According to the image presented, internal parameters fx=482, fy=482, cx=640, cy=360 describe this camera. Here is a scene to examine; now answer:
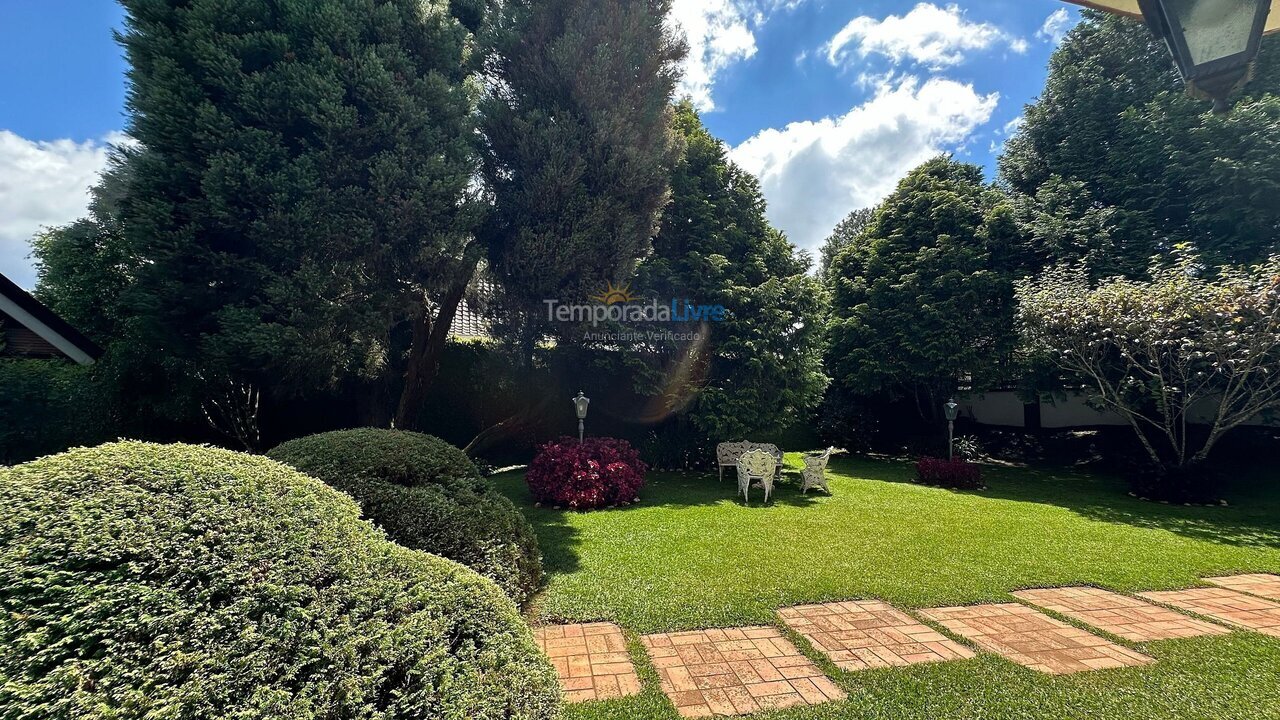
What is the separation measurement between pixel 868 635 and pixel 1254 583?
15.5 ft

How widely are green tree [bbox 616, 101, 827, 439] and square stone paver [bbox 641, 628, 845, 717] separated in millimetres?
7010

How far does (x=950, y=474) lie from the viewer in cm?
1031

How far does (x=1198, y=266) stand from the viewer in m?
Answer: 9.34

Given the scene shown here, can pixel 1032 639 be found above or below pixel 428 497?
below

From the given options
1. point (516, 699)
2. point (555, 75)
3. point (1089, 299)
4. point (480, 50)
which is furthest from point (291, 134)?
point (1089, 299)

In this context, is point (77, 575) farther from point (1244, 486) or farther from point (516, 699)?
point (1244, 486)

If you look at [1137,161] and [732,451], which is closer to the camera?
[732,451]

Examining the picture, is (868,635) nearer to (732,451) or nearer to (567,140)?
(732,451)

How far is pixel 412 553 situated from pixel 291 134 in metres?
7.31

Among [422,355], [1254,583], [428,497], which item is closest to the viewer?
[428,497]

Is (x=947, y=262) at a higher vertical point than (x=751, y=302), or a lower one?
higher

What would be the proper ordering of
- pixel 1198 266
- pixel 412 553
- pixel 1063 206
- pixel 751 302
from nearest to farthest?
pixel 412 553, pixel 1198 266, pixel 751 302, pixel 1063 206

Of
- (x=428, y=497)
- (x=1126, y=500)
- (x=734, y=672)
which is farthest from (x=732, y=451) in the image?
(x=428, y=497)

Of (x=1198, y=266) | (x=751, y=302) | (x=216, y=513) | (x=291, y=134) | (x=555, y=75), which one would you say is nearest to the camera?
(x=216, y=513)
